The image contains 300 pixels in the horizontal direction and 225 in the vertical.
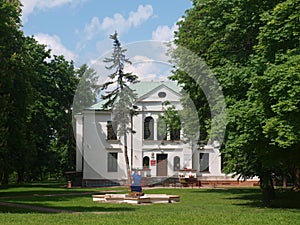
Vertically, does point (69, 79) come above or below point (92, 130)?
above

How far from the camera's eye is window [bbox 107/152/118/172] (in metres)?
47.8

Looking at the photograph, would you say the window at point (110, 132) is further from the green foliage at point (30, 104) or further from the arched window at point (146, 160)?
the green foliage at point (30, 104)

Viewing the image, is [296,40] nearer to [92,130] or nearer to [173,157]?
[173,157]

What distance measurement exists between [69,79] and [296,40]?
41.7 metres

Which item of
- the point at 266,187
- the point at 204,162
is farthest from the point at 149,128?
the point at 266,187

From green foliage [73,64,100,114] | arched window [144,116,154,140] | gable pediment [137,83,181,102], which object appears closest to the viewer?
green foliage [73,64,100,114]

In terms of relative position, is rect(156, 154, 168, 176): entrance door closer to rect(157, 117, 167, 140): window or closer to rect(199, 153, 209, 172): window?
rect(199, 153, 209, 172): window

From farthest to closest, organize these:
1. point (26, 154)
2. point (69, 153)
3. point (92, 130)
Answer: point (69, 153) < point (92, 130) < point (26, 154)

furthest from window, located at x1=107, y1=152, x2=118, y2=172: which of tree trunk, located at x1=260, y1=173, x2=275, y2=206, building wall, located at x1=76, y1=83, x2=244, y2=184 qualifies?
tree trunk, located at x1=260, y1=173, x2=275, y2=206

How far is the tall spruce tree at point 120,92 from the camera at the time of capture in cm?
3203

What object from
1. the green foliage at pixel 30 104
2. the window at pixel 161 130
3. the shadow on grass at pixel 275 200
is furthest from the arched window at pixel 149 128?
the shadow on grass at pixel 275 200

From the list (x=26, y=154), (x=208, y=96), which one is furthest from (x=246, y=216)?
(x=26, y=154)

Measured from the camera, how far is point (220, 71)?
19938mm

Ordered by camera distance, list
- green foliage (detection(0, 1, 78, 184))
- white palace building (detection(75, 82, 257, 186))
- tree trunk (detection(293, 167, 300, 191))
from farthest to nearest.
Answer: white palace building (detection(75, 82, 257, 186)), green foliage (detection(0, 1, 78, 184)), tree trunk (detection(293, 167, 300, 191))
